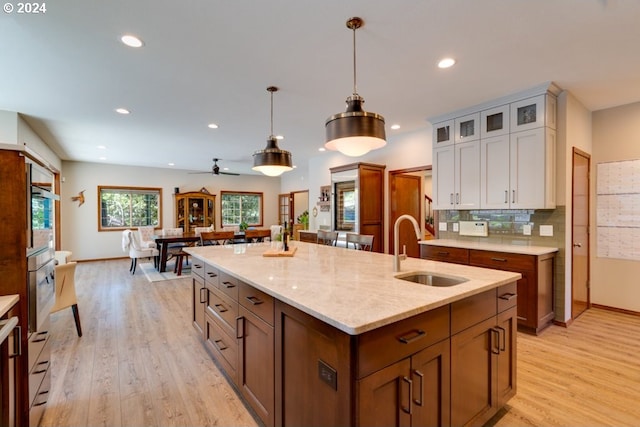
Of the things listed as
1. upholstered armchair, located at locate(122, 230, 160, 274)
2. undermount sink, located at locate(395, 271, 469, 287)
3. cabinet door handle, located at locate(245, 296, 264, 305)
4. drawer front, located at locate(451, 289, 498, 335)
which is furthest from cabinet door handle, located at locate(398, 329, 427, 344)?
upholstered armchair, located at locate(122, 230, 160, 274)

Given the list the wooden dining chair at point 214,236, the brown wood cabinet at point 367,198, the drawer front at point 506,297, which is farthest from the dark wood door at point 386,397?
the wooden dining chair at point 214,236

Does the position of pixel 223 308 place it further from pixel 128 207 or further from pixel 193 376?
pixel 128 207

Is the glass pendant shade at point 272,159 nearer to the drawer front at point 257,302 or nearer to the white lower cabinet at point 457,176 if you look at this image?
the drawer front at point 257,302

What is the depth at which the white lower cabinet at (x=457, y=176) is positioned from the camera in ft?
12.4

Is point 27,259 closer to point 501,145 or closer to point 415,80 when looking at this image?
point 415,80

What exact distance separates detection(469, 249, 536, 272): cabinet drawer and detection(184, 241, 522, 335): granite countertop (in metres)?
1.48

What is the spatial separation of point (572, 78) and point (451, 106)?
3.78 ft

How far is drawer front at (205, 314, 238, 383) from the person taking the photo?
207 cm

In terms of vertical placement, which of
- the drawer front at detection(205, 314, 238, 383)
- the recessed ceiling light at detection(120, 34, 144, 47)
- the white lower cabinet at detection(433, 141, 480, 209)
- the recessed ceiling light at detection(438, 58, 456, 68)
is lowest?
the drawer front at detection(205, 314, 238, 383)

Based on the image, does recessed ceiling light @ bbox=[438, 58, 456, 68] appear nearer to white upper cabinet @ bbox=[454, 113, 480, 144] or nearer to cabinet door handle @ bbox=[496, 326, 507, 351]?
white upper cabinet @ bbox=[454, 113, 480, 144]

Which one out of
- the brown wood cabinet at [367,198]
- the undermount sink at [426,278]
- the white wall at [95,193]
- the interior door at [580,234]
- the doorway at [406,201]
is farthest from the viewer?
the white wall at [95,193]

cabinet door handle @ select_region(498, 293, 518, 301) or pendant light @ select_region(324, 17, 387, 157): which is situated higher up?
pendant light @ select_region(324, 17, 387, 157)

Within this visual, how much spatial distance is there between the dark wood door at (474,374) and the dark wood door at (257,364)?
0.93 meters

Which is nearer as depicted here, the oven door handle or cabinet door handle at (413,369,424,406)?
the oven door handle
